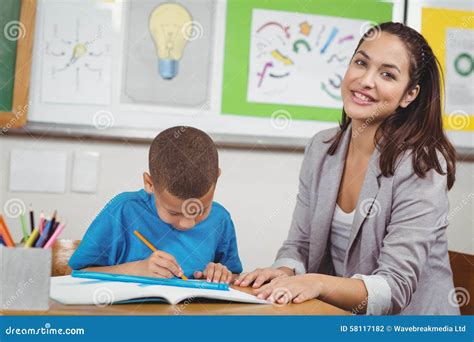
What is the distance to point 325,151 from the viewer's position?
1144 millimetres

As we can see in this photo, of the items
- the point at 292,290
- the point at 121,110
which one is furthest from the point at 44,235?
the point at 121,110

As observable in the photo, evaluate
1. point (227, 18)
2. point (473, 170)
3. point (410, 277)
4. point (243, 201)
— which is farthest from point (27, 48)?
point (473, 170)

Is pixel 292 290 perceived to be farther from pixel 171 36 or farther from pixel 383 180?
pixel 171 36

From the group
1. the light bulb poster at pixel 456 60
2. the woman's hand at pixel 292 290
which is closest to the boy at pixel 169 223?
the woman's hand at pixel 292 290

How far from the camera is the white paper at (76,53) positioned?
141 centimetres

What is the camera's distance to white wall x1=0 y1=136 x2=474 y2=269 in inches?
53.9

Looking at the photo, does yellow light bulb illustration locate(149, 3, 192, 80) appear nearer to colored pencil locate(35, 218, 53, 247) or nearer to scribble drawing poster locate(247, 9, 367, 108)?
scribble drawing poster locate(247, 9, 367, 108)

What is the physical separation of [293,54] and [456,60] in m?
0.43

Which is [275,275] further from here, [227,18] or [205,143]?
[227,18]

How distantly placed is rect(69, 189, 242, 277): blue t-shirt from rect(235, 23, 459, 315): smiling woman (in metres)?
0.12

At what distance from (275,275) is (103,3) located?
824 millimetres

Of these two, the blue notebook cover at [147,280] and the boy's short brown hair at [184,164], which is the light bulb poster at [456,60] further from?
the blue notebook cover at [147,280]

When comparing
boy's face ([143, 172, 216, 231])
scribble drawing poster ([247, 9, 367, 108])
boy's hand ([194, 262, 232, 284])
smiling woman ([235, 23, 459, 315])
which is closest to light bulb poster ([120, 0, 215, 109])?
scribble drawing poster ([247, 9, 367, 108])
